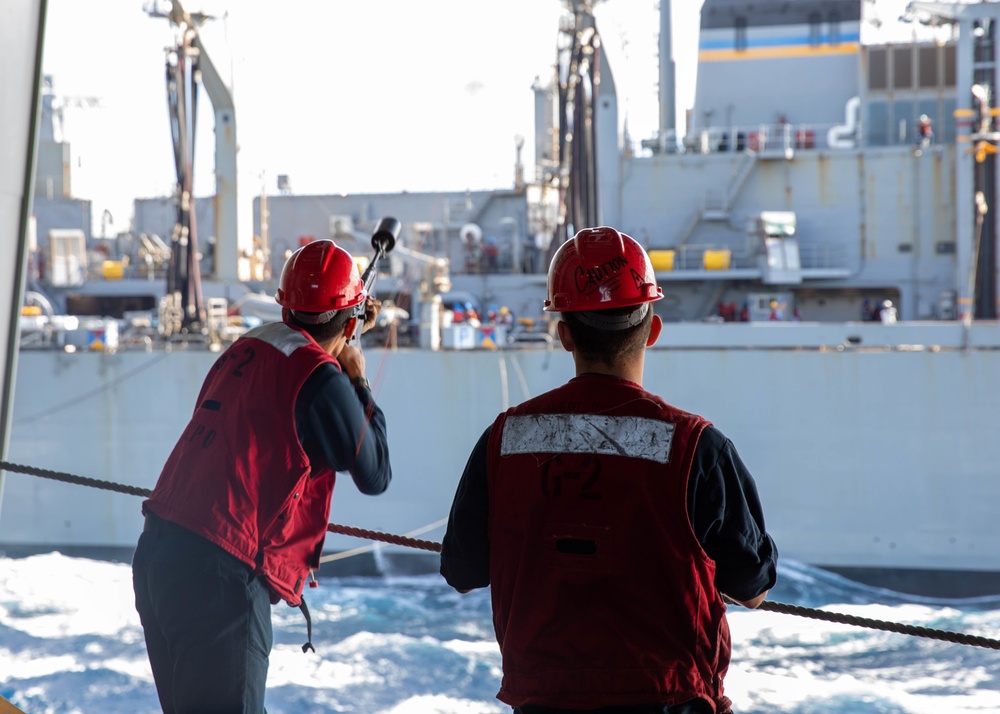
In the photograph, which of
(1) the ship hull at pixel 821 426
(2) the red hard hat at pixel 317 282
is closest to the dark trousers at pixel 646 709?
(2) the red hard hat at pixel 317 282

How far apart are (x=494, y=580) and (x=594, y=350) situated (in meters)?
0.32

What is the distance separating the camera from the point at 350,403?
5.57 ft

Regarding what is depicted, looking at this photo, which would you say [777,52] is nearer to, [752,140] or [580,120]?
[752,140]

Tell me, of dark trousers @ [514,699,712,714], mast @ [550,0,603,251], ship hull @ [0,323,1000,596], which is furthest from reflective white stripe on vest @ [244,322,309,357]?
mast @ [550,0,603,251]

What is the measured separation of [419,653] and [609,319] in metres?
7.20

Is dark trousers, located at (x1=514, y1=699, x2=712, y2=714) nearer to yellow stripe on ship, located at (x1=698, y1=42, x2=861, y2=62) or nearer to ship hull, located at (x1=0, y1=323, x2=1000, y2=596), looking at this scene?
ship hull, located at (x1=0, y1=323, x2=1000, y2=596)

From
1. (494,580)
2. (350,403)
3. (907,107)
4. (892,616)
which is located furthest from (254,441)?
(907,107)

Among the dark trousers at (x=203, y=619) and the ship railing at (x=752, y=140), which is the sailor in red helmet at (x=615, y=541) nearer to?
the dark trousers at (x=203, y=619)

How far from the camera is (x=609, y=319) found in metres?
1.25

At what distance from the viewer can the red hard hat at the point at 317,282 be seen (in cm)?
182

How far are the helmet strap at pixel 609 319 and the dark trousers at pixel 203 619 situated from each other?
0.81 meters

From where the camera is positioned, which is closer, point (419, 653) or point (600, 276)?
point (600, 276)

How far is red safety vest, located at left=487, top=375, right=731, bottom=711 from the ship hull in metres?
8.39

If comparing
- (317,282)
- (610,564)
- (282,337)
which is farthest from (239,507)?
(610,564)
